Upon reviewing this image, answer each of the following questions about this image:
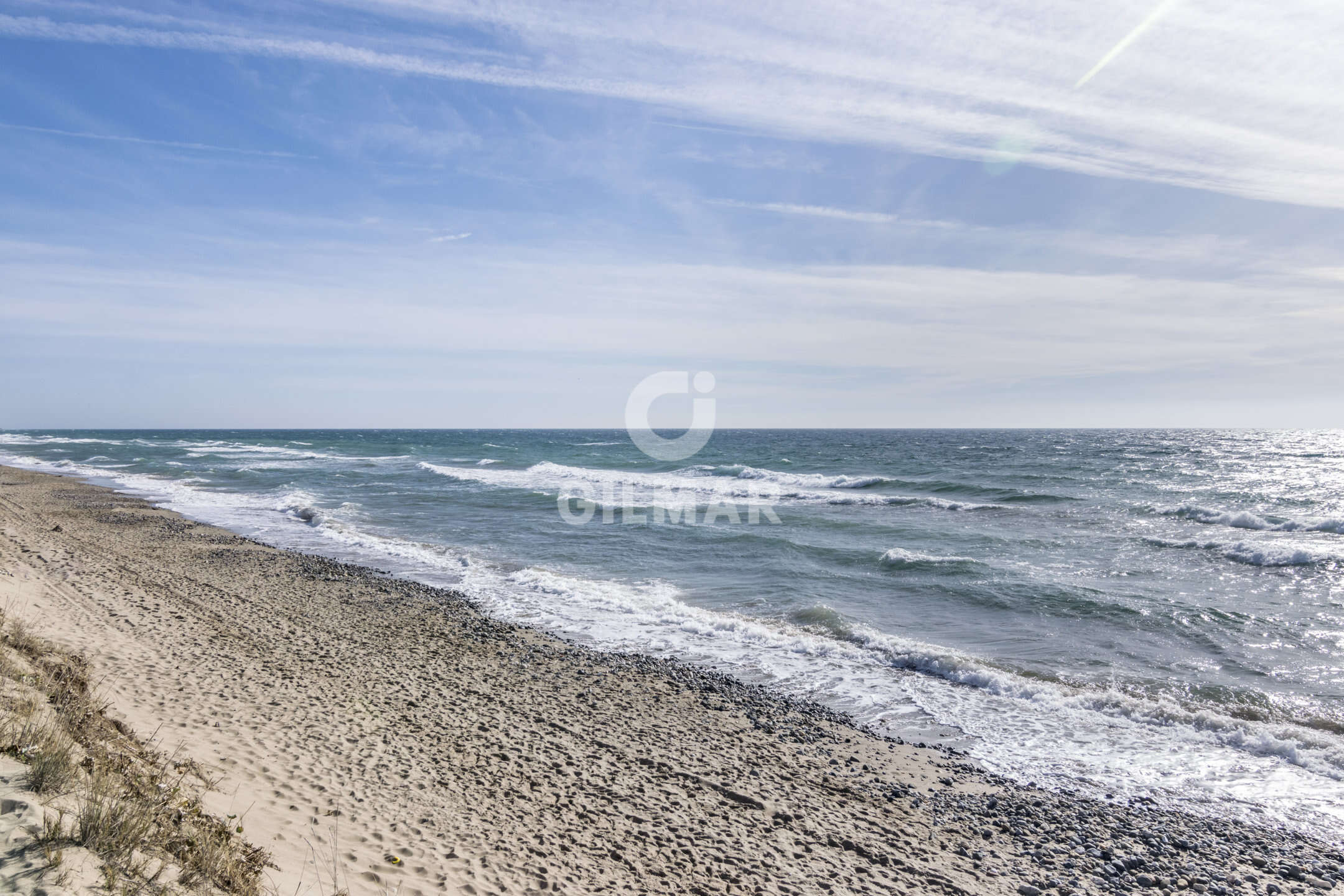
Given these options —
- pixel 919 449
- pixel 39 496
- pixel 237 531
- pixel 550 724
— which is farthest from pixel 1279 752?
pixel 919 449

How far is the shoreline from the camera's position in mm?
5426

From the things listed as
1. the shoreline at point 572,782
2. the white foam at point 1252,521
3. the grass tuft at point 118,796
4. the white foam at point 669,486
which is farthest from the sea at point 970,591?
the grass tuft at point 118,796

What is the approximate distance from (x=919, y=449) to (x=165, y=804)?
76222mm

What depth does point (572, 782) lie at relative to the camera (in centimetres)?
670

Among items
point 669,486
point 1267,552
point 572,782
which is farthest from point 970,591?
point 669,486

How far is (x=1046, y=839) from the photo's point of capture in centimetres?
637

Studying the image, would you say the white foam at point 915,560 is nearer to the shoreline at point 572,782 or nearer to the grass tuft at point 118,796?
the shoreline at point 572,782

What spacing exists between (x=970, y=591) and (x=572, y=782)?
11999mm

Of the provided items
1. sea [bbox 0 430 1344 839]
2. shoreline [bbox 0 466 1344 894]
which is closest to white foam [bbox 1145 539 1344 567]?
sea [bbox 0 430 1344 839]

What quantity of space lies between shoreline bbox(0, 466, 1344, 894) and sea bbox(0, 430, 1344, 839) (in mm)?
941

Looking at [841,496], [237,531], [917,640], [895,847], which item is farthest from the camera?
[841,496]

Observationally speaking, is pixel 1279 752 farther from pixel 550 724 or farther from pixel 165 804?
pixel 165 804

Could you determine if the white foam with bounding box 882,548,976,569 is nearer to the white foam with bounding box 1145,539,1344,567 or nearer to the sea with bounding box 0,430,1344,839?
the sea with bounding box 0,430,1344,839

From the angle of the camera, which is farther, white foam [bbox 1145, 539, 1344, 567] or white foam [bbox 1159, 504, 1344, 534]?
white foam [bbox 1159, 504, 1344, 534]
